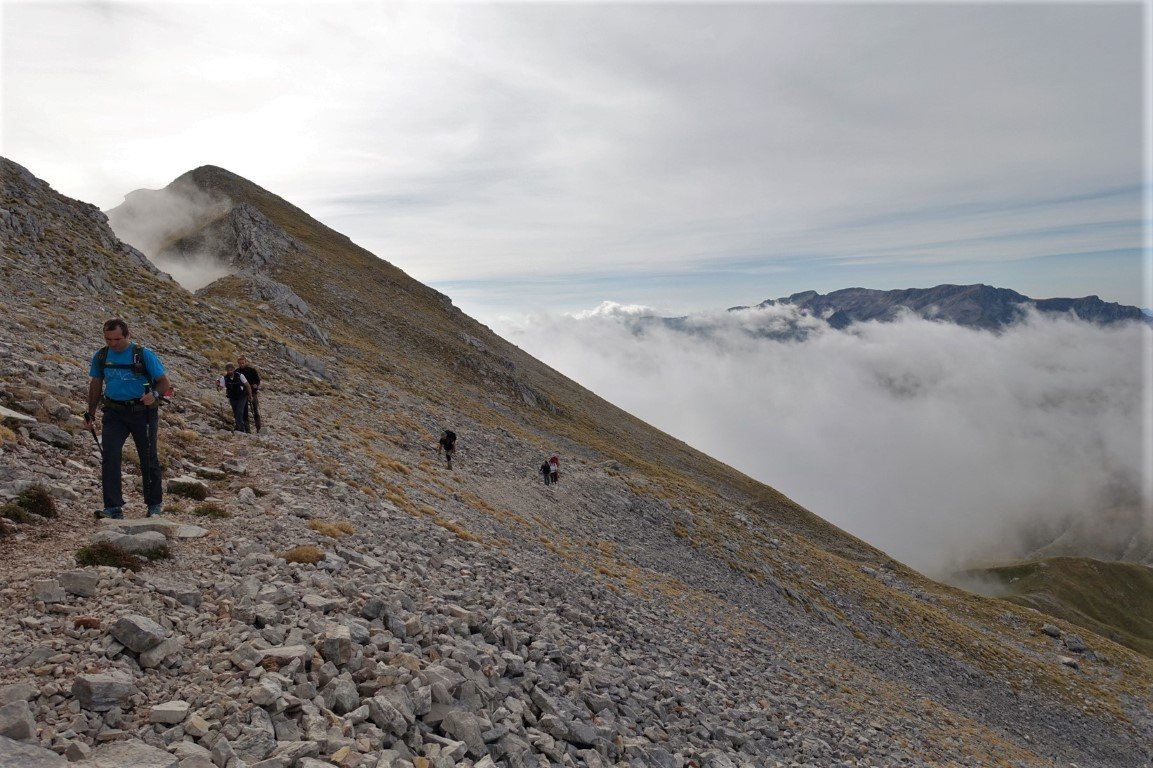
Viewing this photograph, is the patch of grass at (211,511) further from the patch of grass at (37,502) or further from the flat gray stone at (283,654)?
the flat gray stone at (283,654)

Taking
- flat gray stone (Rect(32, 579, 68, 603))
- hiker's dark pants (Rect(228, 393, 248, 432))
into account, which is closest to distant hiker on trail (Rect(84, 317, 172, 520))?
flat gray stone (Rect(32, 579, 68, 603))

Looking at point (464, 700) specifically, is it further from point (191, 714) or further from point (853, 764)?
point (853, 764)

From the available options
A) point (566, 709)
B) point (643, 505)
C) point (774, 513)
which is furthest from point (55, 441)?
point (774, 513)

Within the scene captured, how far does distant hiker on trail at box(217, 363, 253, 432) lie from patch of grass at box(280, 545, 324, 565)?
11140mm

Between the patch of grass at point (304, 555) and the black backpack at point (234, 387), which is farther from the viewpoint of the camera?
the black backpack at point (234, 387)

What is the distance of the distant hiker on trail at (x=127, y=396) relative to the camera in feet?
38.4

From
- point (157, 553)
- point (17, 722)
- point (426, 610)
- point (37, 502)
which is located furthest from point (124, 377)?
point (426, 610)

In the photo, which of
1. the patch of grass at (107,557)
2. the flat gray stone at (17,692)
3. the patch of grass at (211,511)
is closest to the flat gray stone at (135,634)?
the flat gray stone at (17,692)

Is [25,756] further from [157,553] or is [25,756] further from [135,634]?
[157,553]

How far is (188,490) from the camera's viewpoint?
13.9 m

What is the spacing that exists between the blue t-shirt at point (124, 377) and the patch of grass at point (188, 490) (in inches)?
112

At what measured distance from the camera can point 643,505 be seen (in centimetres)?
4528

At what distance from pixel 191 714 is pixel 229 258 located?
8320cm

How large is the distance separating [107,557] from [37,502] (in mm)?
2719
